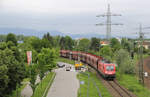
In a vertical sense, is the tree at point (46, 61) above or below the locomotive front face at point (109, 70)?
above

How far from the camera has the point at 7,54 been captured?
2588cm

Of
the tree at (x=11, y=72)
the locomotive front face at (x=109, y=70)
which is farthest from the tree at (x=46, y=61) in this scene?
the locomotive front face at (x=109, y=70)

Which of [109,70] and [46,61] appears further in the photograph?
[46,61]

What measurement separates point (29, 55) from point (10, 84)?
5784 mm

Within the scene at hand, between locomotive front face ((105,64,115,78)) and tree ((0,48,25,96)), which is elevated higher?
tree ((0,48,25,96))

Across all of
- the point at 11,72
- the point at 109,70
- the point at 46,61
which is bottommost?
the point at 109,70

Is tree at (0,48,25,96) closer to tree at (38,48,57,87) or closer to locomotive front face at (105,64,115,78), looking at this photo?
tree at (38,48,57,87)

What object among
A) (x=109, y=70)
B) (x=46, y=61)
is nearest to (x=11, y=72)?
(x=46, y=61)

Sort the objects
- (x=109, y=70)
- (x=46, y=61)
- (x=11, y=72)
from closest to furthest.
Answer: (x=11, y=72), (x=109, y=70), (x=46, y=61)

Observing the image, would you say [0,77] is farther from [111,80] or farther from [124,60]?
[124,60]

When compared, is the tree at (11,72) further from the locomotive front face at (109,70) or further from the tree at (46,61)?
the locomotive front face at (109,70)

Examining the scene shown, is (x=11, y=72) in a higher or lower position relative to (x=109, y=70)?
higher

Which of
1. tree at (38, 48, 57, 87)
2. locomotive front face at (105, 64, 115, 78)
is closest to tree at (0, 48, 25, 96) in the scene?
tree at (38, 48, 57, 87)

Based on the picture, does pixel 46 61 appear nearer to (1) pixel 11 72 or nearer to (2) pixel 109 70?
(2) pixel 109 70
